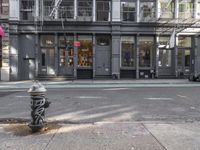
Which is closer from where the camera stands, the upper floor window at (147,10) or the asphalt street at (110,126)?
the asphalt street at (110,126)

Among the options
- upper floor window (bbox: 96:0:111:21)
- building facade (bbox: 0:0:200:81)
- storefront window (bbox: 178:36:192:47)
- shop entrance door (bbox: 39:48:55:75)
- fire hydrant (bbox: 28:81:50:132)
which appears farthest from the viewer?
storefront window (bbox: 178:36:192:47)

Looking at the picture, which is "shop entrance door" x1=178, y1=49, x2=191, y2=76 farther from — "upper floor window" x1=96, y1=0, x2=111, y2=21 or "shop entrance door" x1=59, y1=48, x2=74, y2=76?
"shop entrance door" x1=59, y1=48, x2=74, y2=76

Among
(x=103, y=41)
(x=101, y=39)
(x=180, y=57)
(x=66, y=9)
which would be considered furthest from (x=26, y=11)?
(x=180, y=57)

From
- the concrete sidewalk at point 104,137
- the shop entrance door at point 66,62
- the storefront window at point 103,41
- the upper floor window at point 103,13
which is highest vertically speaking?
the upper floor window at point 103,13

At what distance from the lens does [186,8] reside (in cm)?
2841

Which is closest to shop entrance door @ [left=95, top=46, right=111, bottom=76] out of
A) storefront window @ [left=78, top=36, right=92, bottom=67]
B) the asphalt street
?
storefront window @ [left=78, top=36, right=92, bottom=67]

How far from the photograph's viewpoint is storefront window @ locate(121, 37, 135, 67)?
28.3 metres

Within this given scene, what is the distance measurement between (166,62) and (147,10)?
5190 mm

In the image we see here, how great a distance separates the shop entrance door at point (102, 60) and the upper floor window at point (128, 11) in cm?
326

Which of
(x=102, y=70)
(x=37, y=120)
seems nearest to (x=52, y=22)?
(x=102, y=70)

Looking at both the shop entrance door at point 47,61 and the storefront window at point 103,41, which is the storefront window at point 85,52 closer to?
the storefront window at point 103,41

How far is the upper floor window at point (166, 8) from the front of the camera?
92.5 ft

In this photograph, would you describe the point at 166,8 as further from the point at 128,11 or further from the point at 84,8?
the point at 84,8

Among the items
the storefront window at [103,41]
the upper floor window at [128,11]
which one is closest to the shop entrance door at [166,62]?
the upper floor window at [128,11]
